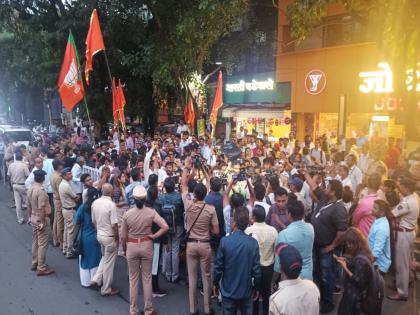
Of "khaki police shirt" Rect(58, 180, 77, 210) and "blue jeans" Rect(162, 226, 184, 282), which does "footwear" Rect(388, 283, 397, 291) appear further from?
"khaki police shirt" Rect(58, 180, 77, 210)

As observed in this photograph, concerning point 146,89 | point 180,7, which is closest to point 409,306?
point 180,7

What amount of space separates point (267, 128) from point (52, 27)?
11.6 m

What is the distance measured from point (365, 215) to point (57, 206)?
6187 mm

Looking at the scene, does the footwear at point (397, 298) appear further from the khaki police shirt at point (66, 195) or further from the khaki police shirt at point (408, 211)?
the khaki police shirt at point (66, 195)

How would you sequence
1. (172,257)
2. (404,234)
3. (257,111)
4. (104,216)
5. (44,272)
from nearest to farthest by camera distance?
(404,234) < (104,216) < (172,257) < (44,272) < (257,111)

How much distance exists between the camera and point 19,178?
1106cm

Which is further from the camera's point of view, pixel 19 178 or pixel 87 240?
pixel 19 178

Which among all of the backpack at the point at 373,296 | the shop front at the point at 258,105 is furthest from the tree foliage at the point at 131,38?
the backpack at the point at 373,296

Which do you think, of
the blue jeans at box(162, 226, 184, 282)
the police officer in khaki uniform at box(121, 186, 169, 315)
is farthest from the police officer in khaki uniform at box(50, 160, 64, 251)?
the police officer in khaki uniform at box(121, 186, 169, 315)

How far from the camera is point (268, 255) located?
5.48 meters

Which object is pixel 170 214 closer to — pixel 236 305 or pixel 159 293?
pixel 159 293

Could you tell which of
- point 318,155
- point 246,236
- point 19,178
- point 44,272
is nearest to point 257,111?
point 318,155

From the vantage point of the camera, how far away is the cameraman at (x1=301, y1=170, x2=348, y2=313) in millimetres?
6012

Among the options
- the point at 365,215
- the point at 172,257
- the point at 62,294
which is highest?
the point at 365,215
